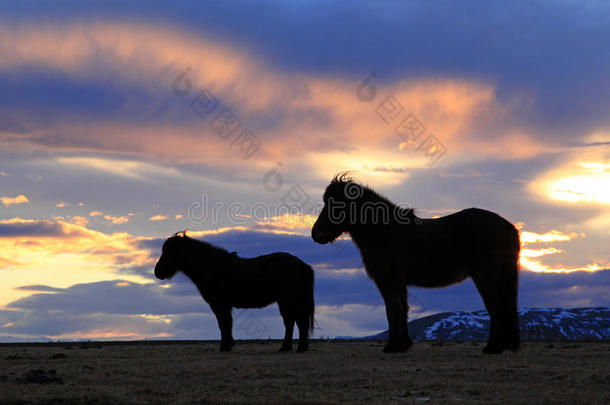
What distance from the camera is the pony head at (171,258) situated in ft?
65.8

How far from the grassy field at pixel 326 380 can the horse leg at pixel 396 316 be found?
23.1 inches

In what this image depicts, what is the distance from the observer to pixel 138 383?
1085cm

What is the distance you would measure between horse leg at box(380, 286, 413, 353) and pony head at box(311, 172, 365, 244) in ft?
6.61

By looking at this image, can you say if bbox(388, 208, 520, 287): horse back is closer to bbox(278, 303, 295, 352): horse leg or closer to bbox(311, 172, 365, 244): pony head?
bbox(311, 172, 365, 244): pony head

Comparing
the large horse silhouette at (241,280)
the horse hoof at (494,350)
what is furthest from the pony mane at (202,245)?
the horse hoof at (494,350)

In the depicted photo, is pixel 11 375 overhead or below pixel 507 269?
below

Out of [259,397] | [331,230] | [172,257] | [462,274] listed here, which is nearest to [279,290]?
[331,230]

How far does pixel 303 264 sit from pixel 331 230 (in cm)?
220

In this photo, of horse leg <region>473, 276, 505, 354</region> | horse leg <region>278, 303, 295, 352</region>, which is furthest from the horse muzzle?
horse leg <region>473, 276, 505, 354</region>

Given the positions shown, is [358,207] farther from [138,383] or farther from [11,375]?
[11,375]

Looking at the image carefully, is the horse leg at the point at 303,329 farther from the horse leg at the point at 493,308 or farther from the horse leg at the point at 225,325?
the horse leg at the point at 493,308

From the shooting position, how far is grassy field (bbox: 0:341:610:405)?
8.97m

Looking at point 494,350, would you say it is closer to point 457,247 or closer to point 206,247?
point 457,247

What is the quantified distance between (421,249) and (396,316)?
1.76 metres
